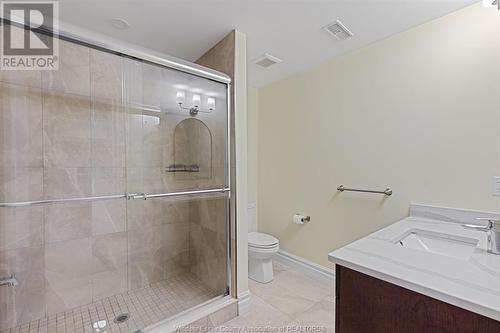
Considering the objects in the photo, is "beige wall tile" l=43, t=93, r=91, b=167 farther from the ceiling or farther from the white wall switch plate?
the white wall switch plate

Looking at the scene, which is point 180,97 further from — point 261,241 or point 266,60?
point 261,241

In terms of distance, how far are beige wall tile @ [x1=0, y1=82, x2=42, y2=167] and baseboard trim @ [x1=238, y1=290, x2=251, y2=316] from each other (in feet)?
5.90

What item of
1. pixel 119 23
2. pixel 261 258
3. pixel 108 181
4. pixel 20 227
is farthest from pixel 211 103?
pixel 20 227

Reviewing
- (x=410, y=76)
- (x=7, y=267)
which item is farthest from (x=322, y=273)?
(x=7, y=267)

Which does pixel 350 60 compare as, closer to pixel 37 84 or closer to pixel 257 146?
pixel 257 146

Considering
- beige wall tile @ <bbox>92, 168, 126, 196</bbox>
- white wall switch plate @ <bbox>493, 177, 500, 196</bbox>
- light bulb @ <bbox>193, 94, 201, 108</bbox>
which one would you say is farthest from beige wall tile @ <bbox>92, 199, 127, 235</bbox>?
white wall switch plate @ <bbox>493, 177, 500, 196</bbox>

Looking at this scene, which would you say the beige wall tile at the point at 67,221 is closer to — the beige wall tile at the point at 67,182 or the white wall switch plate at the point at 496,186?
the beige wall tile at the point at 67,182

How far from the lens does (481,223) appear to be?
1.52m

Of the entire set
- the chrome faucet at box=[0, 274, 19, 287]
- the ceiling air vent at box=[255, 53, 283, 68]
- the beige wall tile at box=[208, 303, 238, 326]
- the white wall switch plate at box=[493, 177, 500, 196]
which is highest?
the ceiling air vent at box=[255, 53, 283, 68]

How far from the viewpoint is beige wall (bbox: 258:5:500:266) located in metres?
1.52

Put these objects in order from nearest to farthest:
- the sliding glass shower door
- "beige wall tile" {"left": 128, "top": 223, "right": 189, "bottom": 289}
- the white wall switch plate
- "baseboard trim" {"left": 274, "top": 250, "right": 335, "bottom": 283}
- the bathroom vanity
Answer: the bathroom vanity → the white wall switch plate → the sliding glass shower door → "beige wall tile" {"left": 128, "top": 223, "right": 189, "bottom": 289} → "baseboard trim" {"left": 274, "top": 250, "right": 335, "bottom": 283}

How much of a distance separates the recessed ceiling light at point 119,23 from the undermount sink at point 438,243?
2249 millimetres

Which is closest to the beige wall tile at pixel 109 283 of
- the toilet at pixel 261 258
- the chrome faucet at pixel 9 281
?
the chrome faucet at pixel 9 281

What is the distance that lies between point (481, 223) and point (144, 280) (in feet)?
8.61
